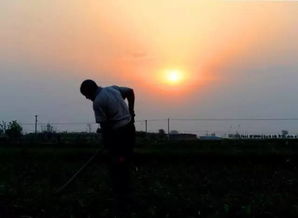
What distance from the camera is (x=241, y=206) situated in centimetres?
730

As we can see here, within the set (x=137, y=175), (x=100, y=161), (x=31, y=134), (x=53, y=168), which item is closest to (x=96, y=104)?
(x=137, y=175)

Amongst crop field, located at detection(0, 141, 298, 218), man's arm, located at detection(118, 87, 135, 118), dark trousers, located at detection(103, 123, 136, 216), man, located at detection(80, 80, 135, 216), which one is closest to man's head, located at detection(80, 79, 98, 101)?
man, located at detection(80, 80, 135, 216)

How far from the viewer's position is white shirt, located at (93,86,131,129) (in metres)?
7.66

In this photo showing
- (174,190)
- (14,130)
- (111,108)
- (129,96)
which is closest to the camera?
(111,108)

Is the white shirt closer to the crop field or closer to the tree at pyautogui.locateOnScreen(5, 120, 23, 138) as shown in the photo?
the crop field

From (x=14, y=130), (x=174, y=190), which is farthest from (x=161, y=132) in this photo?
(x=174, y=190)

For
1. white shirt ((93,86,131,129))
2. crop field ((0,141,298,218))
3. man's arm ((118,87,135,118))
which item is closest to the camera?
crop field ((0,141,298,218))

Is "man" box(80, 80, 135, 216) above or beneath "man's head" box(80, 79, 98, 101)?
beneath

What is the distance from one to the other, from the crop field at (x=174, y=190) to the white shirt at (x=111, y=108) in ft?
3.48

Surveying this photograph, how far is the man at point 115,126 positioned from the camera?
7676 mm

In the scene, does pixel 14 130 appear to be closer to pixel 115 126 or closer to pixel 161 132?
pixel 161 132

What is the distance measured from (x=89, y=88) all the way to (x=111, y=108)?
1.25 feet

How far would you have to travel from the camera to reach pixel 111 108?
7.70 m

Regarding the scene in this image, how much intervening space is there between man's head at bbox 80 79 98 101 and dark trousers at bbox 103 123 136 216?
0.52 metres
